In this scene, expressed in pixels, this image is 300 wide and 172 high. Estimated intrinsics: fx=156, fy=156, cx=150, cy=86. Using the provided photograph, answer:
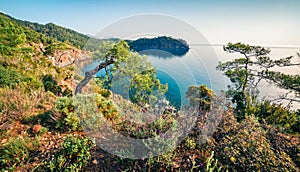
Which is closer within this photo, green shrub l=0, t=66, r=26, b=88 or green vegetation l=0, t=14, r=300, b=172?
green vegetation l=0, t=14, r=300, b=172

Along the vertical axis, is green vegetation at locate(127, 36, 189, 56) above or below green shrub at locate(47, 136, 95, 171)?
above

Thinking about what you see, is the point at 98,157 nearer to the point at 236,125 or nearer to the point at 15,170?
the point at 15,170

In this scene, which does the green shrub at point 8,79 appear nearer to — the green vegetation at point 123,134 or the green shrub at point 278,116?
the green vegetation at point 123,134

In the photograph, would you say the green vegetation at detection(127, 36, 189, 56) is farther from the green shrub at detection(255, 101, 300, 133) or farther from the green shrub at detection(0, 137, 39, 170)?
the green shrub at detection(0, 137, 39, 170)

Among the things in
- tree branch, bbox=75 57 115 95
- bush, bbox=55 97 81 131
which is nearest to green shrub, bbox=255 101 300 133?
bush, bbox=55 97 81 131

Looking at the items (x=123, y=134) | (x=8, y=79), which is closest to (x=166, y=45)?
(x=123, y=134)

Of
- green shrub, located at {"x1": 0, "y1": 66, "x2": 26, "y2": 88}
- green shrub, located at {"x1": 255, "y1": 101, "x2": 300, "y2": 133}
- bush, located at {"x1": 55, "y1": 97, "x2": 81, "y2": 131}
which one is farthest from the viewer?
green shrub, located at {"x1": 255, "y1": 101, "x2": 300, "y2": 133}

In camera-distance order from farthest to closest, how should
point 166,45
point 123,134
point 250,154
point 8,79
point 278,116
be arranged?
point 278,116, point 166,45, point 8,79, point 123,134, point 250,154

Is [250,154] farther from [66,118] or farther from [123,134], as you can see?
[66,118]

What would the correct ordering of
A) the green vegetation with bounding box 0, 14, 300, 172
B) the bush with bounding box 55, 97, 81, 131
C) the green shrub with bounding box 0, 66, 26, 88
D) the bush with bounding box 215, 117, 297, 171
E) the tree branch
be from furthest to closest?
1. the tree branch
2. the green shrub with bounding box 0, 66, 26, 88
3. the bush with bounding box 55, 97, 81, 131
4. the green vegetation with bounding box 0, 14, 300, 172
5. the bush with bounding box 215, 117, 297, 171
